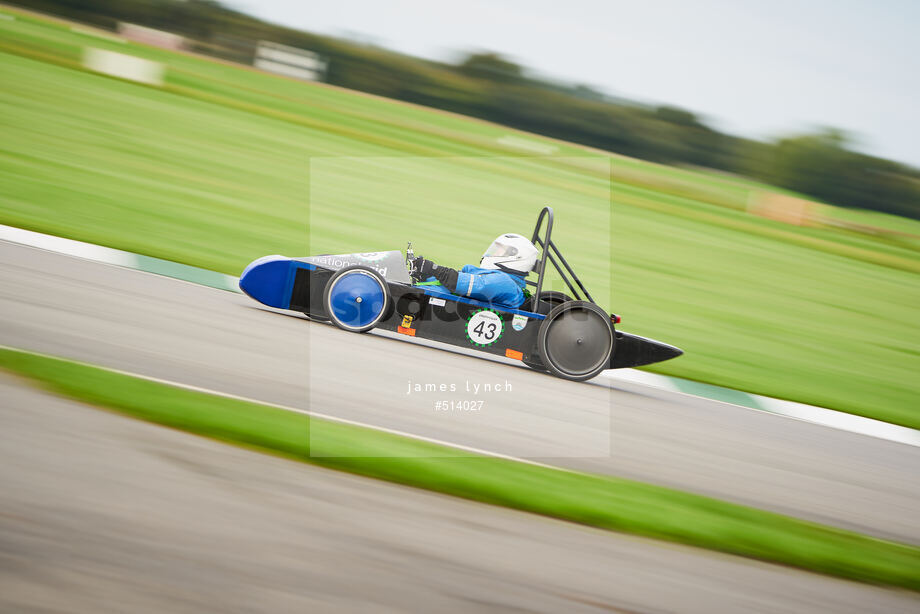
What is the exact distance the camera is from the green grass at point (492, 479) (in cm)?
395

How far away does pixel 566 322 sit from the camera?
21.5 feet

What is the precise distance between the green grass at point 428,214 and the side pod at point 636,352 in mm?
2524

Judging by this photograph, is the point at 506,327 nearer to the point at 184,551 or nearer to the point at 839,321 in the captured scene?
the point at 184,551

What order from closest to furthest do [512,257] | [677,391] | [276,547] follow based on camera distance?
[276,547] < [512,257] < [677,391]

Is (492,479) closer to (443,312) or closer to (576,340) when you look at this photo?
(443,312)

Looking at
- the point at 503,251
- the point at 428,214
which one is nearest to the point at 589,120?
the point at 428,214

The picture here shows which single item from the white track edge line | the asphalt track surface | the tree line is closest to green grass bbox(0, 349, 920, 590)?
the asphalt track surface

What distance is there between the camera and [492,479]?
409 cm

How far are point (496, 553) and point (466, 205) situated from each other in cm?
1420

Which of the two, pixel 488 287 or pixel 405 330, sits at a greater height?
pixel 488 287

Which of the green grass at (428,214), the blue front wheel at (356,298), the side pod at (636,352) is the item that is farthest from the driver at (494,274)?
the green grass at (428,214)

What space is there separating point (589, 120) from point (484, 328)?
94.9ft

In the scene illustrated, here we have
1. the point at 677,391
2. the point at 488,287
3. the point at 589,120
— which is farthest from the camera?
the point at 589,120

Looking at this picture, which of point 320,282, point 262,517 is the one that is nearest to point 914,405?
point 320,282
